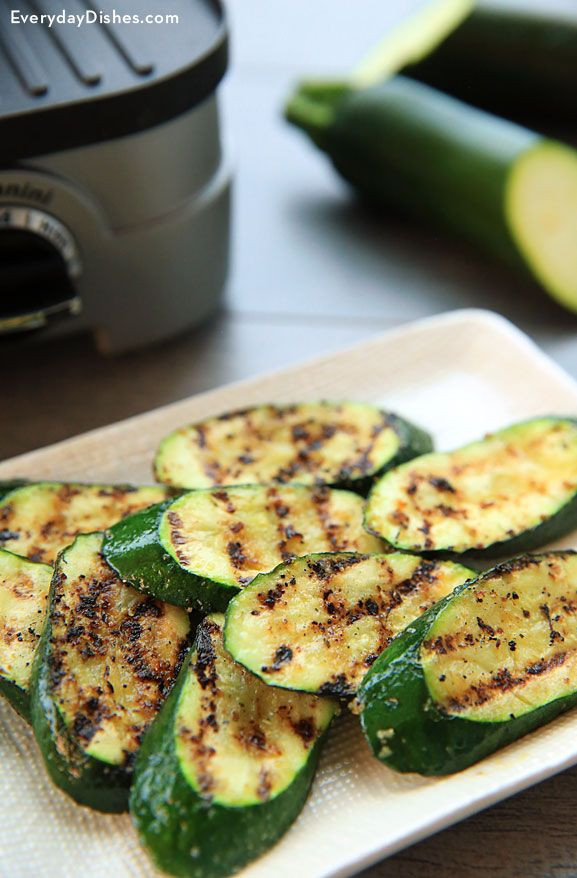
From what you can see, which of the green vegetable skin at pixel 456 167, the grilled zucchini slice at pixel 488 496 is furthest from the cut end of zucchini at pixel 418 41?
the grilled zucchini slice at pixel 488 496

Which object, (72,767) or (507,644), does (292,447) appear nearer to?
(507,644)

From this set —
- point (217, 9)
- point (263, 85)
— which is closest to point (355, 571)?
point (217, 9)

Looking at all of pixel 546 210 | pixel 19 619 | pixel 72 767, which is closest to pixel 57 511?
pixel 19 619

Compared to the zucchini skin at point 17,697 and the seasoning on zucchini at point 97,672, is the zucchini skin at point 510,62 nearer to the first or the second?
the seasoning on zucchini at point 97,672

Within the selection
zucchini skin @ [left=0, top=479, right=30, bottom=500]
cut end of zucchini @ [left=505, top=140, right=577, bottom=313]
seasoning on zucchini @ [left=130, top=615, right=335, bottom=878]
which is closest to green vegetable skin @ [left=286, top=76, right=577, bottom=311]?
cut end of zucchini @ [left=505, top=140, right=577, bottom=313]

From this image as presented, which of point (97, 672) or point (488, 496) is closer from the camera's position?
point (97, 672)

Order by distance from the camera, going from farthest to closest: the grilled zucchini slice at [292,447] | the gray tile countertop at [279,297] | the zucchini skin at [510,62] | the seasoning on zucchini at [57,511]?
the zucchini skin at [510,62]
the gray tile countertop at [279,297]
the grilled zucchini slice at [292,447]
the seasoning on zucchini at [57,511]
